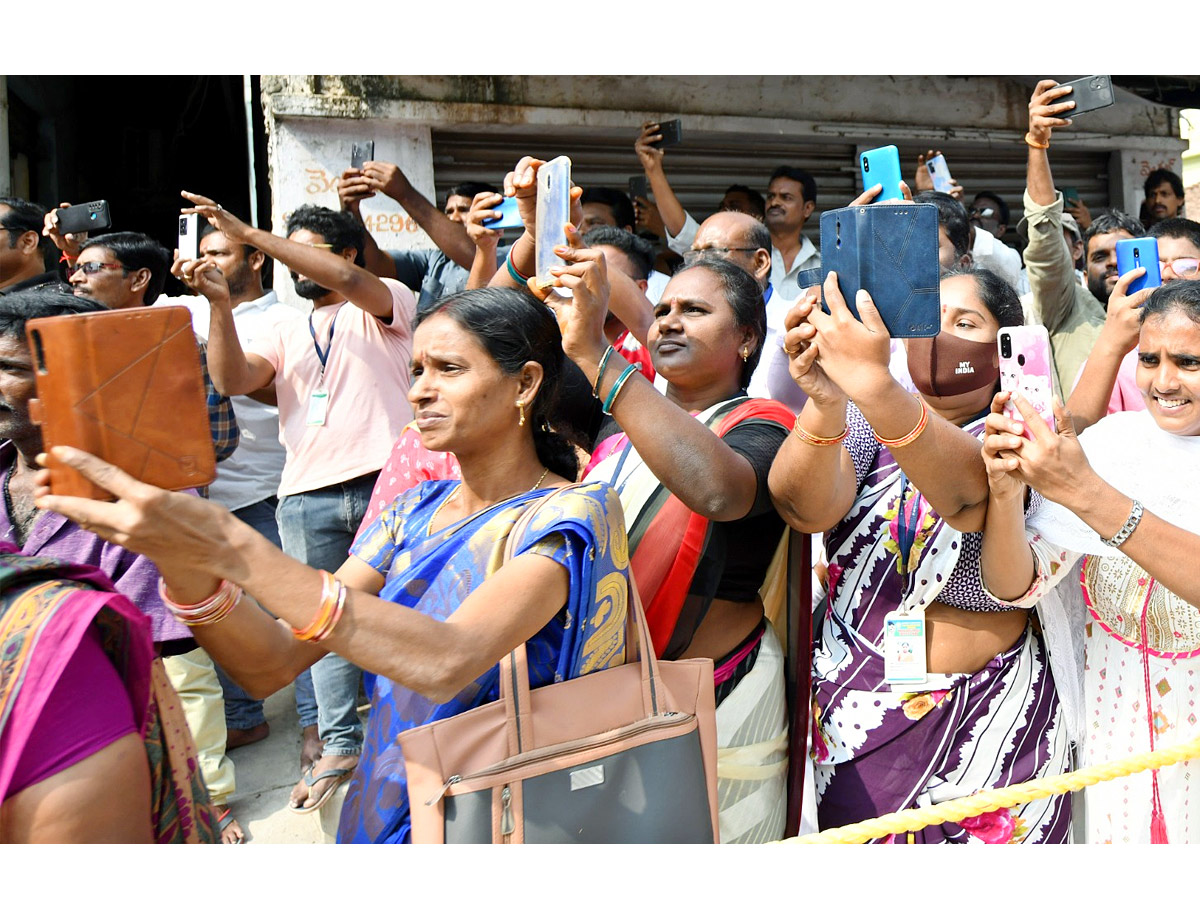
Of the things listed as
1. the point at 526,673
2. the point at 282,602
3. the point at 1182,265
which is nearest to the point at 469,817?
the point at 526,673

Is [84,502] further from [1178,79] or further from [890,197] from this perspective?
[1178,79]

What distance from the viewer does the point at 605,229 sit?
3.82m

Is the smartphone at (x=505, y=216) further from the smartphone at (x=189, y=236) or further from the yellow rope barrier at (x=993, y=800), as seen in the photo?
the yellow rope barrier at (x=993, y=800)

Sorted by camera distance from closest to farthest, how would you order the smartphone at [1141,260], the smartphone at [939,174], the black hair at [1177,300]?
the black hair at [1177,300]
the smartphone at [1141,260]
the smartphone at [939,174]

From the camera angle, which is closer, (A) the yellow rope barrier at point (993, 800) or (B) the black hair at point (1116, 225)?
(A) the yellow rope barrier at point (993, 800)

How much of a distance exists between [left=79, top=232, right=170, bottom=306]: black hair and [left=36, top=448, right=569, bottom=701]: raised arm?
2988 millimetres

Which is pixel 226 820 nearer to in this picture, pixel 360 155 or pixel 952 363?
pixel 360 155

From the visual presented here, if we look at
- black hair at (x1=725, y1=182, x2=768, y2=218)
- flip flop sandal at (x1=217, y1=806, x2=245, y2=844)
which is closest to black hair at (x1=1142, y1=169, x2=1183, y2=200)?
black hair at (x1=725, y1=182, x2=768, y2=218)

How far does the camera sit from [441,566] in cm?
178

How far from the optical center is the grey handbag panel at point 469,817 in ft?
5.19

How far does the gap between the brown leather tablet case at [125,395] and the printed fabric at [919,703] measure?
4.58ft

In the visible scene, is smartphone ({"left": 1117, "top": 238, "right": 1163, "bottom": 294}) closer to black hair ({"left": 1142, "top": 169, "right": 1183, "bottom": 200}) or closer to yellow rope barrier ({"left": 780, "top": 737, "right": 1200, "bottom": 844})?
yellow rope barrier ({"left": 780, "top": 737, "right": 1200, "bottom": 844})

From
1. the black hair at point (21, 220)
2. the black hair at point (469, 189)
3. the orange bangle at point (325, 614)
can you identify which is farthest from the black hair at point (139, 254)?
the orange bangle at point (325, 614)

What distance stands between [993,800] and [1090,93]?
8.47 feet
